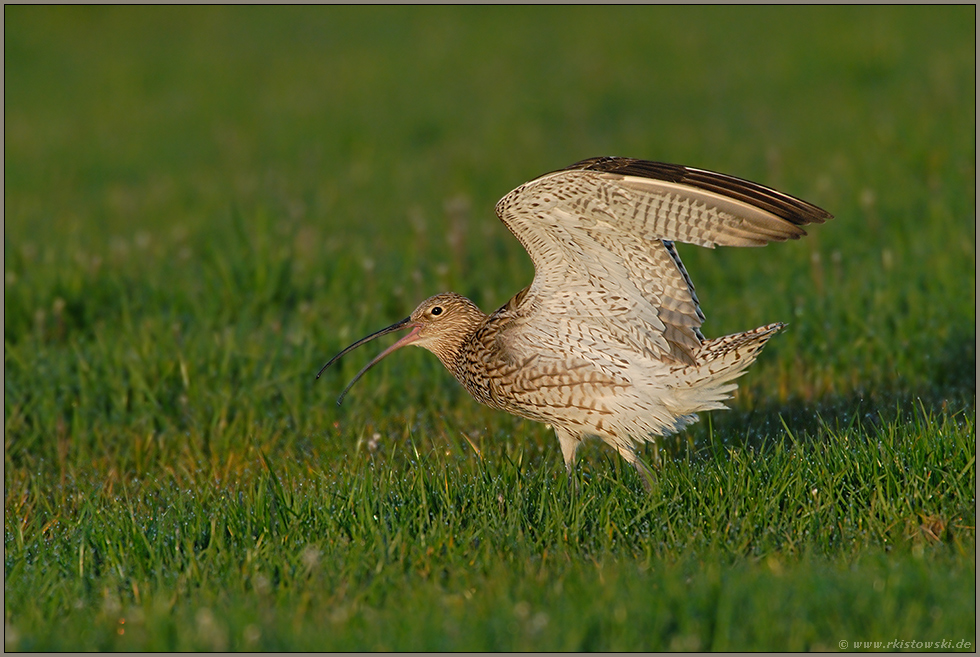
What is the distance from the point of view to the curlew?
5.09 meters

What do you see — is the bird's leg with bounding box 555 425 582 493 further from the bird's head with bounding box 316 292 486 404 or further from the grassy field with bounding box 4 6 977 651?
the bird's head with bounding box 316 292 486 404

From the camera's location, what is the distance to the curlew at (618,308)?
5.09 meters

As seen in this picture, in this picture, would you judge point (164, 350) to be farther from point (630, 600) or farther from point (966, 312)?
point (966, 312)

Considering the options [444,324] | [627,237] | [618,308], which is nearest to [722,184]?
[627,237]

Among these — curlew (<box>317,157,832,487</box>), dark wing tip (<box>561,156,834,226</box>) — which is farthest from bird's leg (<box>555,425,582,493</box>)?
dark wing tip (<box>561,156,834,226</box>)

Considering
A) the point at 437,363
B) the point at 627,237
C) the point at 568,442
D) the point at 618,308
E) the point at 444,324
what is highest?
the point at 627,237

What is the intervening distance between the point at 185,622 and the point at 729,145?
29.5 ft

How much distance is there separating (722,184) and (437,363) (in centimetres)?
286

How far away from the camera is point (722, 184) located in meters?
Result: 5.06

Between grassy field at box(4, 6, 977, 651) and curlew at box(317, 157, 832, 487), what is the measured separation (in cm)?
32

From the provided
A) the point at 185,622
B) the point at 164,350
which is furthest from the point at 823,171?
the point at 185,622

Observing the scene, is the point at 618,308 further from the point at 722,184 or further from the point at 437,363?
the point at 437,363

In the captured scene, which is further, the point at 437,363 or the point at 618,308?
the point at 437,363

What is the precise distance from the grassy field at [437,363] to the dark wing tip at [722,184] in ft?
3.54
